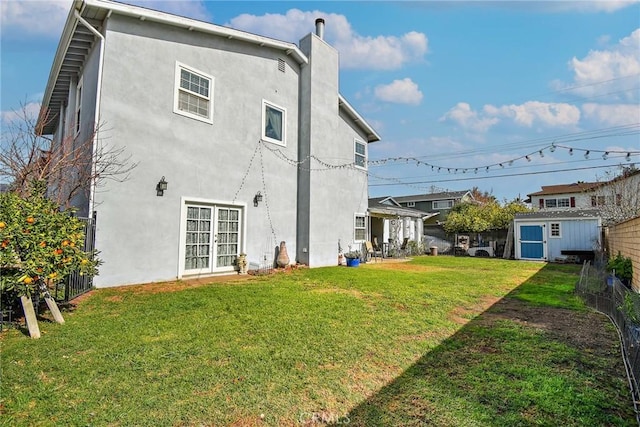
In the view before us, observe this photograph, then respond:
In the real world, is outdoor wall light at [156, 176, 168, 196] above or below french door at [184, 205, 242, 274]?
above

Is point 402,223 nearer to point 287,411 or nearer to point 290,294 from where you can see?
point 290,294

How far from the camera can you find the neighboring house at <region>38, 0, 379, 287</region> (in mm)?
7859

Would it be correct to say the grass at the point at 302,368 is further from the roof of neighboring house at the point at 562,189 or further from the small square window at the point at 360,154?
the roof of neighboring house at the point at 562,189

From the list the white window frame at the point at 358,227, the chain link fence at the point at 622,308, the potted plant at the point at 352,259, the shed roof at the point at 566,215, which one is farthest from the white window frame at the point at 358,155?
the chain link fence at the point at 622,308

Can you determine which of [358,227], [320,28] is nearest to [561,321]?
[358,227]

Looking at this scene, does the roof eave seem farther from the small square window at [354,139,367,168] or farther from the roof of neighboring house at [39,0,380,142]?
the roof of neighboring house at [39,0,380,142]

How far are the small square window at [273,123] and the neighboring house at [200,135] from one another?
0.04m

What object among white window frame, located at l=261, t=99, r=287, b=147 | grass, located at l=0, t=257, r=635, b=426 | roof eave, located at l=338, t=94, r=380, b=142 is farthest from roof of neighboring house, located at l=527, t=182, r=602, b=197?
grass, located at l=0, t=257, r=635, b=426

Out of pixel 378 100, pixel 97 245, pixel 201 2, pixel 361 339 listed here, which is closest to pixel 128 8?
pixel 201 2

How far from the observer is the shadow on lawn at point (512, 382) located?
2.56m

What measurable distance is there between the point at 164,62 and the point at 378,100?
44.7ft

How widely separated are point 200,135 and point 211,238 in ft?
9.92

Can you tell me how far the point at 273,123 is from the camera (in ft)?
38.1

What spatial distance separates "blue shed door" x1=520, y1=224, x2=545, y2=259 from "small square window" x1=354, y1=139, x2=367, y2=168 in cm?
996
